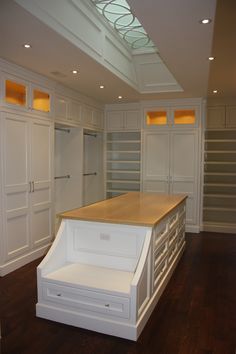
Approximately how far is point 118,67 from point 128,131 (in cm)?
213

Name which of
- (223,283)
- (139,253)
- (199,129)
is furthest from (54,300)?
(199,129)

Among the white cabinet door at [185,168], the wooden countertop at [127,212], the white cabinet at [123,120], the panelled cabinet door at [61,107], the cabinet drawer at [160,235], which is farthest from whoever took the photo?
the white cabinet at [123,120]

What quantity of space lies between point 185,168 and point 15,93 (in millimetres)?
3376

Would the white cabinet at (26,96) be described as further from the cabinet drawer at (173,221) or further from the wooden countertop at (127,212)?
the cabinet drawer at (173,221)

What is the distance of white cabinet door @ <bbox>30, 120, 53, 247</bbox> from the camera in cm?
402

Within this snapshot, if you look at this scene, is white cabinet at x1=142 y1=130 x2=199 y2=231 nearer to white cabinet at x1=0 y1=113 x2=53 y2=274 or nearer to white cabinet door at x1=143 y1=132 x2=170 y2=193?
white cabinet door at x1=143 y1=132 x2=170 y2=193

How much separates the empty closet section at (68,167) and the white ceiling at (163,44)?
3.16ft

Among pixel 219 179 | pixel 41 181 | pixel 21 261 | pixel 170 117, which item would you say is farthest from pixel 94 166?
pixel 21 261

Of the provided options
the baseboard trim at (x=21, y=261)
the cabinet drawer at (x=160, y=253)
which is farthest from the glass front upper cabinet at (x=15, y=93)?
the cabinet drawer at (x=160, y=253)

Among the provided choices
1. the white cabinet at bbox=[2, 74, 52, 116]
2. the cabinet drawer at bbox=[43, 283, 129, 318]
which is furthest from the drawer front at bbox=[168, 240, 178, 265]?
the white cabinet at bbox=[2, 74, 52, 116]

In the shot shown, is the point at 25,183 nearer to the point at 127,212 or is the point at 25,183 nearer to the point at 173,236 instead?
the point at 127,212

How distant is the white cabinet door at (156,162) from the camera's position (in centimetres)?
585

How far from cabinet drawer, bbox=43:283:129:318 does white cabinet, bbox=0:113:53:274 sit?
1.30 metres

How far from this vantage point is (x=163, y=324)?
2.54 m
